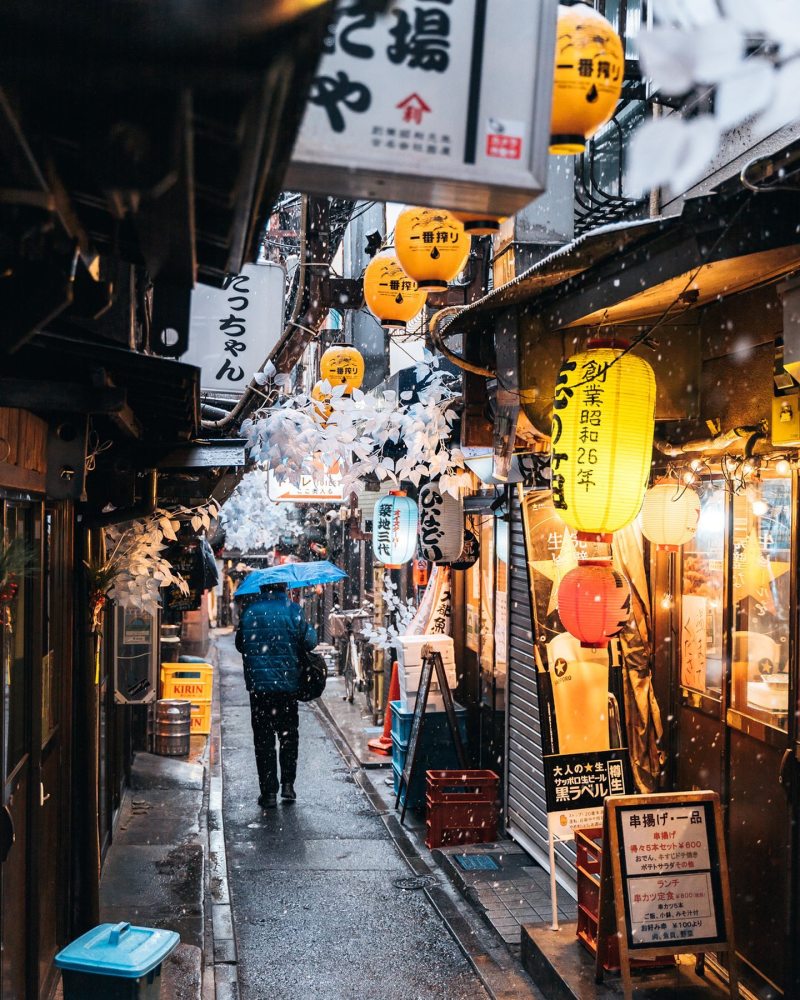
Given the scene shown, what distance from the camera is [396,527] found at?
1549cm

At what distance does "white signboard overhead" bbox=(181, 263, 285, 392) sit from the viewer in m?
9.98

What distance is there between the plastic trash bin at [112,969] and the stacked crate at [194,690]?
1254 centimetres

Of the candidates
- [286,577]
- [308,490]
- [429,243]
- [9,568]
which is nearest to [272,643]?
[286,577]

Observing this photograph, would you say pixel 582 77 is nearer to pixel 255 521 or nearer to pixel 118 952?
pixel 118 952

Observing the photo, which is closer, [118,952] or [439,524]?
[118,952]

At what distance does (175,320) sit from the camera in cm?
730

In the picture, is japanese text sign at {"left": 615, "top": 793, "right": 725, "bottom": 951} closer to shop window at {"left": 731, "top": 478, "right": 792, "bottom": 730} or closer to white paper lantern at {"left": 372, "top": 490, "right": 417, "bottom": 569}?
shop window at {"left": 731, "top": 478, "right": 792, "bottom": 730}

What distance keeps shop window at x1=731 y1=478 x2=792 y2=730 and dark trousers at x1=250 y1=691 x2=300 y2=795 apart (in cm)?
793

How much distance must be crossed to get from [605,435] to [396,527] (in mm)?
8830

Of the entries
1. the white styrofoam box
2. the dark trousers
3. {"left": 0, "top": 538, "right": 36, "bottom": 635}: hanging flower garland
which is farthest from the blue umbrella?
{"left": 0, "top": 538, "right": 36, "bottom": 635}: hanging flower garland

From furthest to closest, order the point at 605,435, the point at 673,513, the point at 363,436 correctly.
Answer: the point at 363,436 < the point at 673,513 < the point at 605,435

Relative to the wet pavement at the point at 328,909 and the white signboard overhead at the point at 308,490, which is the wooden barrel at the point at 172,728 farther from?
the white signboard overhead at the point at 308,490

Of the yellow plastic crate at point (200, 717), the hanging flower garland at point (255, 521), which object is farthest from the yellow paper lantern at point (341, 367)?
the hanging flower garland at point (255, 521)

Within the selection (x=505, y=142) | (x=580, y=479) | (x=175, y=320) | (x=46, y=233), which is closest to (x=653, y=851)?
(x=580, y=479)
